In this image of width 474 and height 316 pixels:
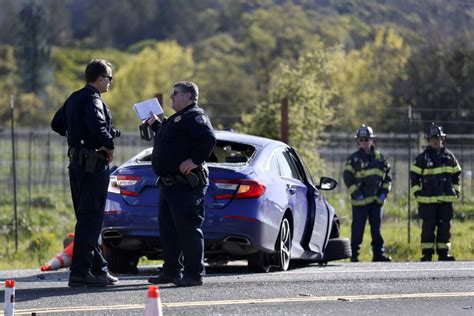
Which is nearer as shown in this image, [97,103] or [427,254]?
[97,103]

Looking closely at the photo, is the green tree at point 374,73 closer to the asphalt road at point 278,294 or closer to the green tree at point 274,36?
the green tree at point 274,36

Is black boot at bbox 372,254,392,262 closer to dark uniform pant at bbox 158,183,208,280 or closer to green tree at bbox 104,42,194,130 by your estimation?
dark uniform pant at bbox 158,183,208,280

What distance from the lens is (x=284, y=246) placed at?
12484 mm

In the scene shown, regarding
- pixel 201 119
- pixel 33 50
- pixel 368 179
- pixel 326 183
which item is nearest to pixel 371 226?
pixel 368 179

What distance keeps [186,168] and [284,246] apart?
7.74 ft

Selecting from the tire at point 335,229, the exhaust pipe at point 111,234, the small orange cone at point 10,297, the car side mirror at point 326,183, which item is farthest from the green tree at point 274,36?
the small orange cone at point 10,297

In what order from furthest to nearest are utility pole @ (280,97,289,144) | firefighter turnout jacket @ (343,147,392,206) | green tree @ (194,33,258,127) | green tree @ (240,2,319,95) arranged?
green tree @ (240,2,319,95)
green tree @ (194,33,258,127)
utility pole @ (280,97,289,144)
firefighter turnout jacket @ (343,147,392,206)

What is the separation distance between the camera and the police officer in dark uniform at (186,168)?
1048cm

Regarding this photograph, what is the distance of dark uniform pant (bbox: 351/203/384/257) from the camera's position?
1722 centimetres

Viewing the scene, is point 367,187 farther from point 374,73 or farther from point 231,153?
point 374,73

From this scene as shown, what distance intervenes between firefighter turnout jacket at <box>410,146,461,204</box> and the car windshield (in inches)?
197

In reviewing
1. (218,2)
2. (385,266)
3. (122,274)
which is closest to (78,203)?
(122,274)

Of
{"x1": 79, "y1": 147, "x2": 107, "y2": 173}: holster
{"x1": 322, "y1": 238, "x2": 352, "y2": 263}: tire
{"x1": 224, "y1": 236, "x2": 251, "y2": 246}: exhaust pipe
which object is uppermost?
{"x1": 79, "y1": 147, "x2": 107, "y2": 173}: holster

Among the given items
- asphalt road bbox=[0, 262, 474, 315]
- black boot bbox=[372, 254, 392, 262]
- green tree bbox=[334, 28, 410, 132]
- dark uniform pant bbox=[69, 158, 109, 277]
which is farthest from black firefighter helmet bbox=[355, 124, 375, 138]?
green tree bbox=[334, 28, 410, 132]
